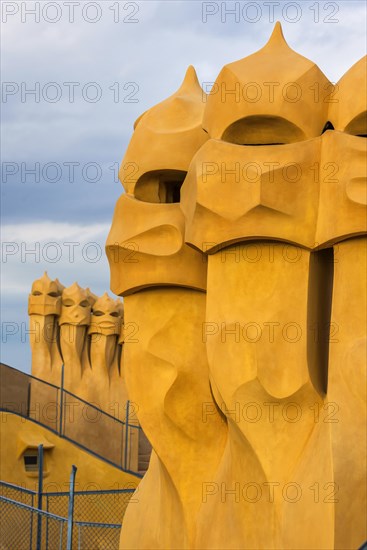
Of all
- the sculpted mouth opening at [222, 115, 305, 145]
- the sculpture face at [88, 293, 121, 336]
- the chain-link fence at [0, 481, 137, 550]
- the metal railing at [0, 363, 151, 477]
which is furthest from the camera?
the sculpture face at [88, 293, 121, 336]

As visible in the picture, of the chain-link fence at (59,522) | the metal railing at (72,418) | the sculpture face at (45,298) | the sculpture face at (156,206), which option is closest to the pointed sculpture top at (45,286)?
the sculpture face at (45,298)

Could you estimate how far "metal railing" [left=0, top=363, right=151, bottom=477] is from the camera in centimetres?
2242

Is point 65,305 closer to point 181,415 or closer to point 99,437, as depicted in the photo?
point 99,437

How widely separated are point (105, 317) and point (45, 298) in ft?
6.59

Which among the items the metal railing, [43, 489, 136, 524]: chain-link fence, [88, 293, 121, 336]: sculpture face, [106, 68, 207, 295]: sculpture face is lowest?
[43, 489, 136, 524]: chain-link fence

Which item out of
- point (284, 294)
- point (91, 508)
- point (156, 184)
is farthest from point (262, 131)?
point (91, 508)

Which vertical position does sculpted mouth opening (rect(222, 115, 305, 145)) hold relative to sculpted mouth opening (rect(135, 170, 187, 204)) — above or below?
above

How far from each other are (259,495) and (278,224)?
2.86 m

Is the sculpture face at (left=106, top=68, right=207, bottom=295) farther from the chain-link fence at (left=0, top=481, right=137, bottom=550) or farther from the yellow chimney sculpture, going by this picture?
the chain-link fence at (left=0, top=481, right=137, bottom=550)

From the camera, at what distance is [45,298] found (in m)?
27.4

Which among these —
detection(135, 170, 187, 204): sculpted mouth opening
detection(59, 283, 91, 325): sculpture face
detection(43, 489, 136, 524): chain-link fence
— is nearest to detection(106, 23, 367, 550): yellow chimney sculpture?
detection(135, 170, 187, 204): sculpted mouth opening

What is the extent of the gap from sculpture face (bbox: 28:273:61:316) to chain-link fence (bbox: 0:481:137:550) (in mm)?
7921

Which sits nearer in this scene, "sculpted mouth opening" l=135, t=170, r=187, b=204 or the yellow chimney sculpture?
the yellow chimney sculpture

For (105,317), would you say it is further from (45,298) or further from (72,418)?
(72,418)
